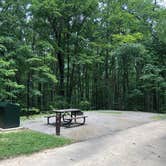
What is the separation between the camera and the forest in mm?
14773

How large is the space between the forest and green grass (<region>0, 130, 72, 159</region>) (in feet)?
20.2

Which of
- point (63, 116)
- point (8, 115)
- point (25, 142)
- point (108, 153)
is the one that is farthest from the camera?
point (63, 116)

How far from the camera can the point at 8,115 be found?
7547 mm

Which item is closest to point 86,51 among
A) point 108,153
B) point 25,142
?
point 25,142

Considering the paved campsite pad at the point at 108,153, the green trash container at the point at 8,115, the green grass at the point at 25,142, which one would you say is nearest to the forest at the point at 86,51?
the green trash container at the point at 8,115

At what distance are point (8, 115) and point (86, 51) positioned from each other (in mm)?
11843

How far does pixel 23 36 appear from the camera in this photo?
50.9 ft

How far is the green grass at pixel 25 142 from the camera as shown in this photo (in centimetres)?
519

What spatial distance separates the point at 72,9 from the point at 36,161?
563 inches

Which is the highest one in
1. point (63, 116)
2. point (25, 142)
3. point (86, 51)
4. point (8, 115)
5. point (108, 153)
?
point (86, 51)

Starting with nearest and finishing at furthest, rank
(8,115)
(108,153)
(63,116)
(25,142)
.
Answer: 1. (108,153)
2. (25,142)
3. (8,115)
4. (63,116)

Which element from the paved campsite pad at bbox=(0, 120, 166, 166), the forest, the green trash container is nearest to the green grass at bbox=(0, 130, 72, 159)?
the paved campsite pad at bbox=(0, 120, 166, 166)

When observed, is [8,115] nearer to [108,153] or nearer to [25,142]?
[25,142]

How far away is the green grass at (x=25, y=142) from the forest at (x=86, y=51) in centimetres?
614
